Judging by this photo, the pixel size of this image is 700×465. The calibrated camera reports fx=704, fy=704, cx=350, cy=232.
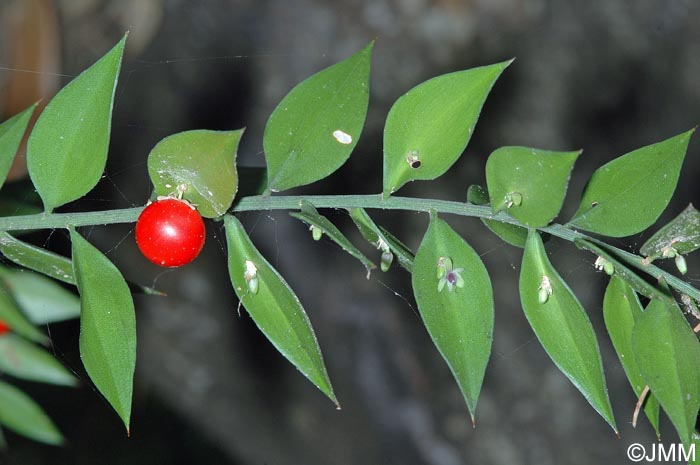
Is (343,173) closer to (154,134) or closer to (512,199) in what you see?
(154,134)

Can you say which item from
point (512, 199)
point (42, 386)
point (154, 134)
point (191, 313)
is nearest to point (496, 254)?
point (191, 313)

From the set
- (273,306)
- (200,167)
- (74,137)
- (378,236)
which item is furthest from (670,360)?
(74,137)

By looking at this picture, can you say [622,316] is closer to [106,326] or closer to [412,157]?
[412,157]

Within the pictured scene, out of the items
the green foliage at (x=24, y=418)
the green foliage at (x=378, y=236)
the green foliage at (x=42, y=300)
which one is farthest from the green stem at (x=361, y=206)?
the green foliage at (x=24, y=418)

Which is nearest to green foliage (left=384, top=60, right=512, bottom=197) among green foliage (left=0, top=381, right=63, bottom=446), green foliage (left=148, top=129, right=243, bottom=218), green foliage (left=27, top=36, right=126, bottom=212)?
green foliage (left=148, top=129, right=243, bottom=218)

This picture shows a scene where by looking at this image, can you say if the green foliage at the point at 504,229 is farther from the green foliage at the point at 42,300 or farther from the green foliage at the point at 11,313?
the green foliage at the point at 42,300

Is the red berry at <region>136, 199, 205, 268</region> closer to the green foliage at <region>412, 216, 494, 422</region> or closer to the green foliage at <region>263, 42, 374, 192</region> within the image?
the green foliage at <region>263, 42, 374, 192</region>

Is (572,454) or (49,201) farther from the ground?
(49,201)
